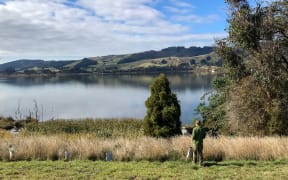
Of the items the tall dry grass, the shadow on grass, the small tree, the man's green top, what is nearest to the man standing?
the man's green top

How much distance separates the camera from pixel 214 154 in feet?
33.8

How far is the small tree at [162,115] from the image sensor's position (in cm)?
1401

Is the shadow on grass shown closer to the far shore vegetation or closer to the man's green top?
the far shore vegetation

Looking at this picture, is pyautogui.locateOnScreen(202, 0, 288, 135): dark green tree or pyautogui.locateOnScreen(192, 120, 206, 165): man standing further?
pyautogui.locateOnScreen(202, 0, 288, 135): dark green tree

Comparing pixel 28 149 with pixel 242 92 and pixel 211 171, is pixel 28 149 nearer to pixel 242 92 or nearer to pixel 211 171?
pixel 211 171

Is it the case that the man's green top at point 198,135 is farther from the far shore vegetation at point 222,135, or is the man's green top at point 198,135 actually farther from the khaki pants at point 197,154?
the far shore vegetation at point 222,135

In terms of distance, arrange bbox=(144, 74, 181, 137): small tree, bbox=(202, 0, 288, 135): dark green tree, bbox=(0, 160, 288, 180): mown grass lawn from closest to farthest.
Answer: bbox=(0, 160, 288, 180): mown grass lawn → bbox=(144, 74, 181, 137): small tree → bbox=(202, 0, 288, 135): dark green tree

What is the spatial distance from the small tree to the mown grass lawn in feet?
14.5

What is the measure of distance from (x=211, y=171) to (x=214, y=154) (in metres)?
2.12

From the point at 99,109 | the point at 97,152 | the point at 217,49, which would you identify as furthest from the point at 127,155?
the point at 99,109

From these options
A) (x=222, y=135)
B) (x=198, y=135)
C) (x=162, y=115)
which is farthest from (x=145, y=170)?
(x=222, y=135)

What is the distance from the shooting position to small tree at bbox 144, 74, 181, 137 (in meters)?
14.0

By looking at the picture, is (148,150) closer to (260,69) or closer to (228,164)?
(228,164)

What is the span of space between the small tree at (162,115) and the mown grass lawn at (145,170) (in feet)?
14.5
